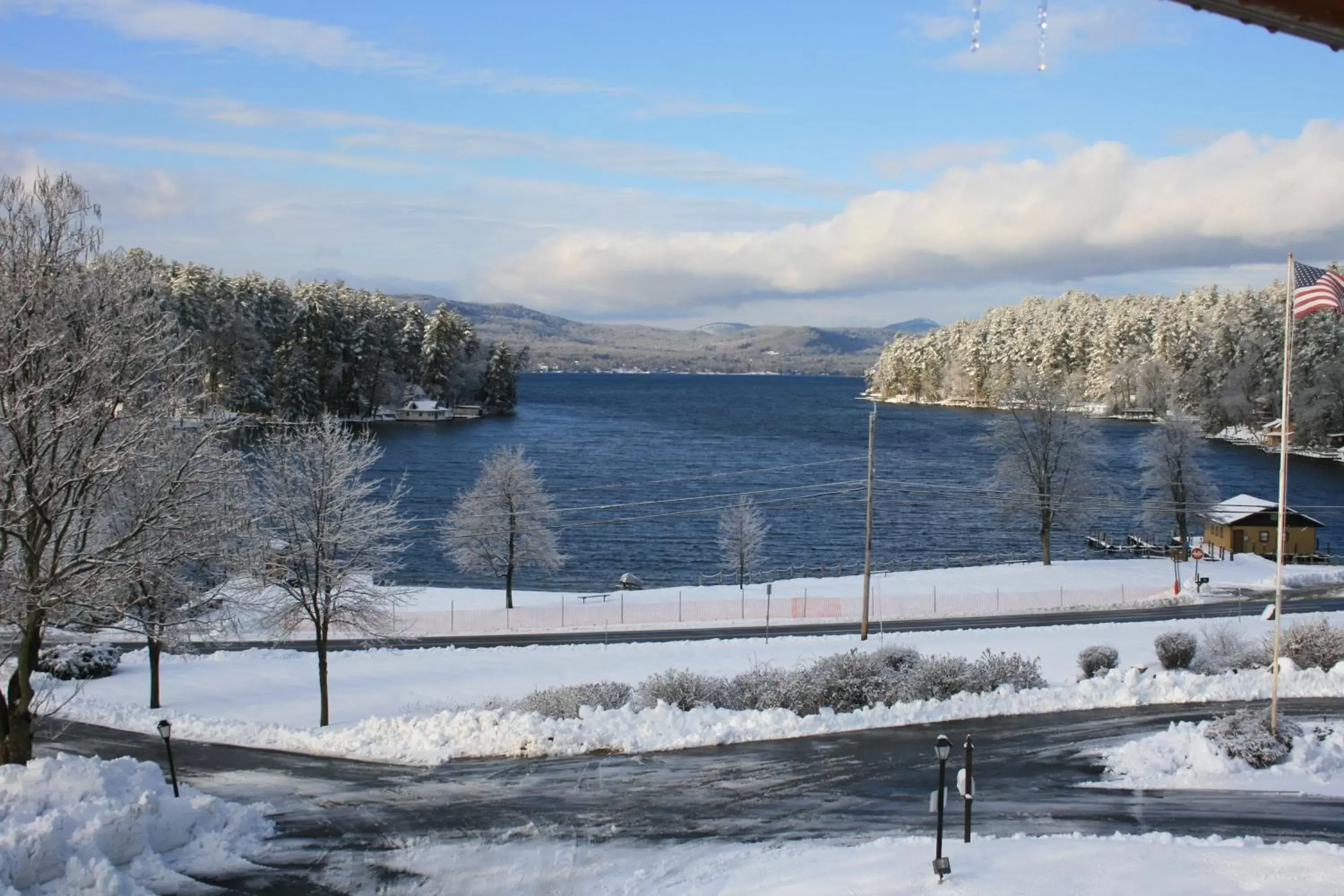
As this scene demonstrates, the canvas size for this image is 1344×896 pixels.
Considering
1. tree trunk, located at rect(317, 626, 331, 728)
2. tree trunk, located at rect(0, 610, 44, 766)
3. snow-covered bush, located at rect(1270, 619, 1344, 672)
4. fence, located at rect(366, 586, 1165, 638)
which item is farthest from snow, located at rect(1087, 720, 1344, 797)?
fence, located at rect(366, 586, 1165, 638)

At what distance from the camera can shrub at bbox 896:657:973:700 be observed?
74.9 ft

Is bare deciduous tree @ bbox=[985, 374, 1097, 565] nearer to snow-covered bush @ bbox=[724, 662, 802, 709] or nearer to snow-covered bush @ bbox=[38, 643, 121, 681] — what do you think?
snow-covered bush @ bbox=[724, 662, 802, 709]

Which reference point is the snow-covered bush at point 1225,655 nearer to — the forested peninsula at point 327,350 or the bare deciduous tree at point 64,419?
the bare deciduous tree at point 64,419

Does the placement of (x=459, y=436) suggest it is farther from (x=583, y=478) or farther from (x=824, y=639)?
(x=824, y=639)

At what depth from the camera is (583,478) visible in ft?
268

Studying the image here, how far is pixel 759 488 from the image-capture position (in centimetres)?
7944

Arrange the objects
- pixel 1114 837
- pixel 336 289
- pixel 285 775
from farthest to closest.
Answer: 1. pixel 336 289
2. pixel 285 775
3. pixel 1114 837

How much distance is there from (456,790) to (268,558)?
13969 millimetres

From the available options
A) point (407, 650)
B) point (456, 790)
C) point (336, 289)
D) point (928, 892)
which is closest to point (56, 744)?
point (456, 790)

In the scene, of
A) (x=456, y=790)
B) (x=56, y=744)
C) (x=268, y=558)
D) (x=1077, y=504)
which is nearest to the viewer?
(x=456, y=790)

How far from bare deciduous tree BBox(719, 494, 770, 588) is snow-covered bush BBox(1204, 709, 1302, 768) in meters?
33.1

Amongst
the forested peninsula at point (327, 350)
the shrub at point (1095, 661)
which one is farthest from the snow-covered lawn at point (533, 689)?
the forested peninsula at point (327, 350)

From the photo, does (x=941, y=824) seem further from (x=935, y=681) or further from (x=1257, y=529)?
(x=1257, y=529)

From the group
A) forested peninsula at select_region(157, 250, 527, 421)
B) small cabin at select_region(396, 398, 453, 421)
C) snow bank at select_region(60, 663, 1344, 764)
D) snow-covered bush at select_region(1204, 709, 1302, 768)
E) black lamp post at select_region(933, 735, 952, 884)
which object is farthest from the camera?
small cabin at select_region(396, 398, 453, 421)
